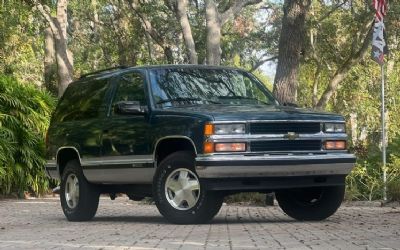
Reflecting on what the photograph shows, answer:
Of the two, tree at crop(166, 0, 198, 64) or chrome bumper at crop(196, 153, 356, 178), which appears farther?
tree at crop(166, 0, 198, 64)

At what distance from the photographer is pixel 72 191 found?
11.6m

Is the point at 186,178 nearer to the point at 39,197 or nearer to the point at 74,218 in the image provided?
the point at 74,218

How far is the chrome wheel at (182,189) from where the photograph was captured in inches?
372

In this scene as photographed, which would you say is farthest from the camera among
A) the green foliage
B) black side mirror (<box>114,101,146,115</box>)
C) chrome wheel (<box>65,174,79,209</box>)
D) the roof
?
the green foliage

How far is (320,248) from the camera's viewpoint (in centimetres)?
703

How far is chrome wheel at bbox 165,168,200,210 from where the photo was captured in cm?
945

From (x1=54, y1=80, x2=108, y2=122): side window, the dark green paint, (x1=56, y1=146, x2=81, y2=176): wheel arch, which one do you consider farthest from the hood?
(x1=56, y1=146, x2=81, y2=176): wheel arch

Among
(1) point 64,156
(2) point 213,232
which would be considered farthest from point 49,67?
(2) point 213,232

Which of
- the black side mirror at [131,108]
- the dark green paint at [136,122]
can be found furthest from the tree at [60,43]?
the black side mirror at [131,108]

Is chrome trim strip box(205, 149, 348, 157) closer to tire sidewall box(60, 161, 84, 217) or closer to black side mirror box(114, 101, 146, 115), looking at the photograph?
black side mirror box(114, 101, 146, 115)

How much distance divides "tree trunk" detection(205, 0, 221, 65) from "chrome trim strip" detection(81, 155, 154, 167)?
35.5 ft

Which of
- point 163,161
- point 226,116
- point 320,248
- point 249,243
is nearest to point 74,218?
point 163,161

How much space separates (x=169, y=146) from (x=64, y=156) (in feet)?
8.46

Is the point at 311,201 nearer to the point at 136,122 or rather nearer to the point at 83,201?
the point at 136,122
